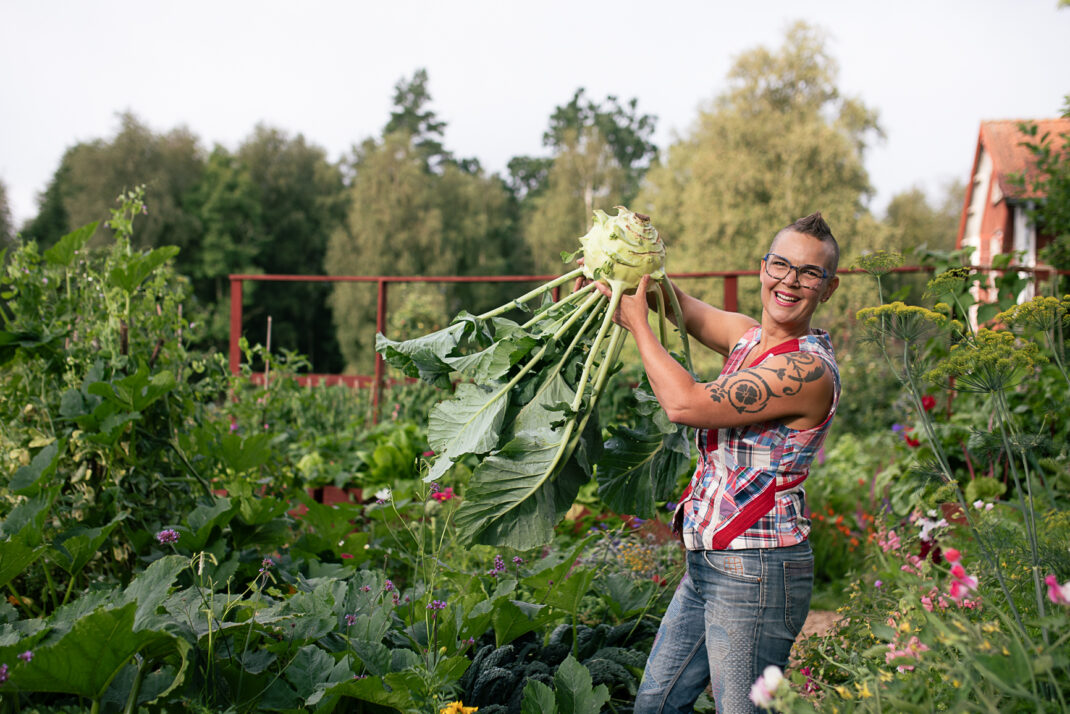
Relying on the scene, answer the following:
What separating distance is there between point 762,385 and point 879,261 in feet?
2.17

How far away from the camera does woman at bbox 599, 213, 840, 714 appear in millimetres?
1696

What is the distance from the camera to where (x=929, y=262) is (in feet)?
16.1

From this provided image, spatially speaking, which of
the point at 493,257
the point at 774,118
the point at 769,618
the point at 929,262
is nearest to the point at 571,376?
the point at 769,618

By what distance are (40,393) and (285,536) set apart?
1.11 meters

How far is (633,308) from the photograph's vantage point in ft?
6.07

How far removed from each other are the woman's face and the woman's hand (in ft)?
0.98

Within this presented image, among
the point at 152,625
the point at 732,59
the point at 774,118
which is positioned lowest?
the point at 152,625

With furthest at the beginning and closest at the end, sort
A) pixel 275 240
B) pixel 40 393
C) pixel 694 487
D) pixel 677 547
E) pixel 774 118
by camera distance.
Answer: pixel 275 240 → pixel 774 118 → pixel 677 547 → pixel 40 393 → pixel 694 487

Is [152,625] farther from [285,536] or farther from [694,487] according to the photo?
[694,487]

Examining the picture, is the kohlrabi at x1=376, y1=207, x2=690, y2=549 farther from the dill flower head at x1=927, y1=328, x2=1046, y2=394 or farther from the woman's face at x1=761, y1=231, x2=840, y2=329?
the dill flower head at x1=927, y1=328, x2=1046, y2=394

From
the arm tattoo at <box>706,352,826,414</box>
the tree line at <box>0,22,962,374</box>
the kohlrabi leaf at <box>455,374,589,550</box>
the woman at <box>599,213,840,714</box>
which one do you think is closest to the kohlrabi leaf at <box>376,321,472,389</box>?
the kohlrabi leaf at <box>455,374,589,550</box>

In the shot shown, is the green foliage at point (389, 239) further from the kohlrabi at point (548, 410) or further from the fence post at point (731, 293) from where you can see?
the kohlrabi at point (548, 410)

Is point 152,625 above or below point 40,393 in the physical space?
below

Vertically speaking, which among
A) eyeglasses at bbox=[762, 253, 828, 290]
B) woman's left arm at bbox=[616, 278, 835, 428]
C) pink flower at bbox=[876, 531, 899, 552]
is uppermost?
eyeglasses at bbox=[762, 253, 828, 290]
